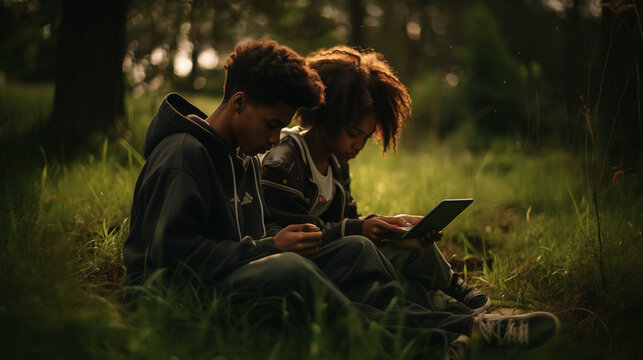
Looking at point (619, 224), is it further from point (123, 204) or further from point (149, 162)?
point (123, 204)

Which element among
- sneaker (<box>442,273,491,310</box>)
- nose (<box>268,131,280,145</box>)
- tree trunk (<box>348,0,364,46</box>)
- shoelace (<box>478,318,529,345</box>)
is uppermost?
tree trunk (<box>348,0,364,46</box>)

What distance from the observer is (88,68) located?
4.93 meters

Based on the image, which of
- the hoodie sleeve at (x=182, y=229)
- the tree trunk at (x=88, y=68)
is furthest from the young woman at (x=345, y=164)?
the tree trunk at (x=88, y=68)

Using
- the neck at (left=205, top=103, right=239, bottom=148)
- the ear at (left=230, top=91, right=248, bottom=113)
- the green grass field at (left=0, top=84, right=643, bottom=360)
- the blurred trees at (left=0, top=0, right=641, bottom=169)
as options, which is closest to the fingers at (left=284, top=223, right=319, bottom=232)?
the green grass field at (left=0, top=84, right=643, bottom=360)

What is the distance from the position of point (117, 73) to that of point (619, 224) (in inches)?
177

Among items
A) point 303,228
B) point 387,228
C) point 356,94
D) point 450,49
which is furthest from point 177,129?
point 450,49

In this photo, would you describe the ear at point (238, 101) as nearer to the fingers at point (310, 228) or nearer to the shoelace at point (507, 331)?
the fingers at point (310, 228)

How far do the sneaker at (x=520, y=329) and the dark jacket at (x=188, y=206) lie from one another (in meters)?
0.96

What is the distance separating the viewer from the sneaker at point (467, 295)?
265 cm

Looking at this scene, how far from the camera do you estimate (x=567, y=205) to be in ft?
12.8

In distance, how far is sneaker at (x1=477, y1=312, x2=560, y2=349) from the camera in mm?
2070

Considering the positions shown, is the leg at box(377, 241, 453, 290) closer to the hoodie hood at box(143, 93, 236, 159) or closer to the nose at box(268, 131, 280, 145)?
the nose at box(268, 131, 280, 145)

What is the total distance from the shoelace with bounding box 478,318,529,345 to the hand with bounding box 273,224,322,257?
78cm

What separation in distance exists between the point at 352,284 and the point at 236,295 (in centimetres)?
55
